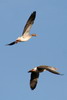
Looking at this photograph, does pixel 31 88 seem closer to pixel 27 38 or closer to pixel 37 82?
pixel 37 82

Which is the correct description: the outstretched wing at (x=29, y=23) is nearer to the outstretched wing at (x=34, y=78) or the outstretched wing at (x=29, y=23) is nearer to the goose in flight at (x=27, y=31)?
the goose in flight at (x=27, y=31)

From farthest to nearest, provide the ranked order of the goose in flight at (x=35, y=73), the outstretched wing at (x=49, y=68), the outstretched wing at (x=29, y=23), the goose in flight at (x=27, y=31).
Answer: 1. the outstretched wing at (x=29, y=23)
2. the goose in flight at (x=27, y=31)
3. the goose in flight at (x=35, y=73)
4. the outstretched wing at (x=49, y=68)

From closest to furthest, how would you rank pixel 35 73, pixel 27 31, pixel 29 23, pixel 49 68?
1. pixel 49 68
2. pixel 35 73
3. pixel 29 23
4. pixel 27 31

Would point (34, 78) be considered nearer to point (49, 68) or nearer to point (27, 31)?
point (49, 68)

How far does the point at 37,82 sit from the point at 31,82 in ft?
1.48

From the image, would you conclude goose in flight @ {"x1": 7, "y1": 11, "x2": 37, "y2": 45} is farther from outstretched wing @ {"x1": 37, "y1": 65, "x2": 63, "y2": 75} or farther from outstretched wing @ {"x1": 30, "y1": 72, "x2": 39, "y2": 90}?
outstretched wing @ {"x1": 37, "y1": 65, "x2": 63, "y2": 75}

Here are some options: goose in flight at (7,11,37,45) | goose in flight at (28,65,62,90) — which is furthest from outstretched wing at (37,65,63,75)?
goose in flight at (7,11,37,45)

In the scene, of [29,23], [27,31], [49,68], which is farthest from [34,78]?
[29,23]

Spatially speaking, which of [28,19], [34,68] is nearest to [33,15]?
[28,19]

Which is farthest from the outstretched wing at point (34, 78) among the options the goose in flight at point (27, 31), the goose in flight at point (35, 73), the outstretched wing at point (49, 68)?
the goose in flight at point (27, 31)

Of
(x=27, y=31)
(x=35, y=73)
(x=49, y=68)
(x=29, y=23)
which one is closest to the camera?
(x=49, y=68)

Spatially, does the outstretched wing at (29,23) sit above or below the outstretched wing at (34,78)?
above

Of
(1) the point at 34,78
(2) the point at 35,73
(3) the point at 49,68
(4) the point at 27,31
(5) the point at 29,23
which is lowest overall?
(3) the point at 49,68

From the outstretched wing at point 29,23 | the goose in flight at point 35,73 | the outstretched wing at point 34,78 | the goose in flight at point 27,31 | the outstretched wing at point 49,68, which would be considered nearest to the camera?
the outstretched wing at point 49,68
